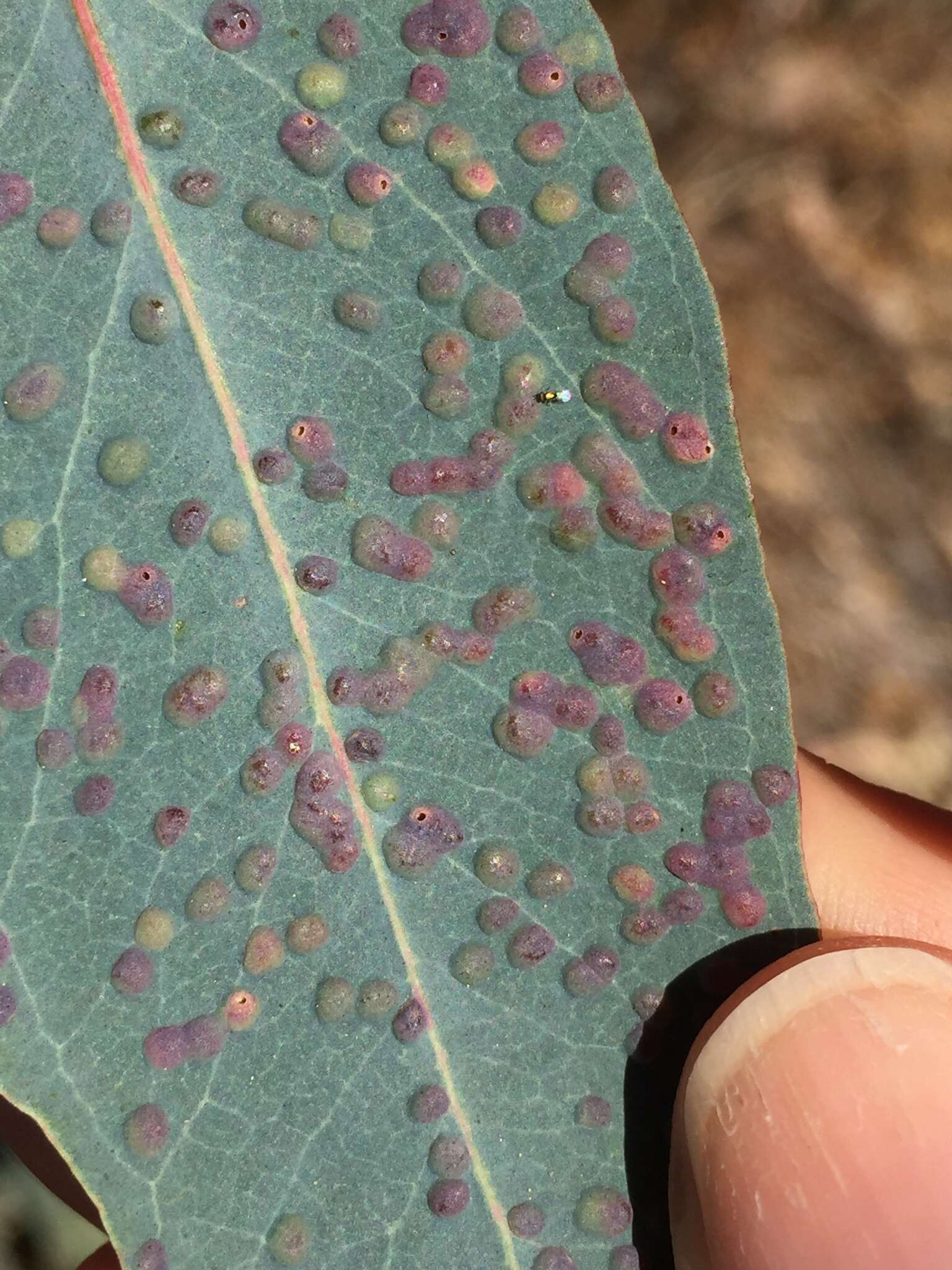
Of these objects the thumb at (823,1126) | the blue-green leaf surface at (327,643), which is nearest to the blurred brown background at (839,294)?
the blue-green leaf surface at (327,643)

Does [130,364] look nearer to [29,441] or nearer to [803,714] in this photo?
[29,441]

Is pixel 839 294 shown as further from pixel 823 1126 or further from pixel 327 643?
pixel 823 1126

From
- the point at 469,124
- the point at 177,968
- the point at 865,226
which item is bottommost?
the point at 177,968

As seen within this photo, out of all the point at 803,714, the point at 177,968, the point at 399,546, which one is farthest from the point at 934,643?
the point at 177,968

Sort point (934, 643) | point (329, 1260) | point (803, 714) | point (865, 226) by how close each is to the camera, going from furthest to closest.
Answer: point (803, 714) → point (934, 643) → point (865, 226) → point (329, 1260)

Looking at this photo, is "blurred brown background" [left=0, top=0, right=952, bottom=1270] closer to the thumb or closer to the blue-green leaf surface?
the blue-green leaf surface

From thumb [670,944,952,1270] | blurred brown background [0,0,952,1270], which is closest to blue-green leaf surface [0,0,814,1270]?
thumb [670,944,952,1270]

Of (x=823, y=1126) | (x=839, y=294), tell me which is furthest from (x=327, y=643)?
(x=839, y=294)

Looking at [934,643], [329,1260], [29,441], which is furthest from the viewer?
[934,643]
